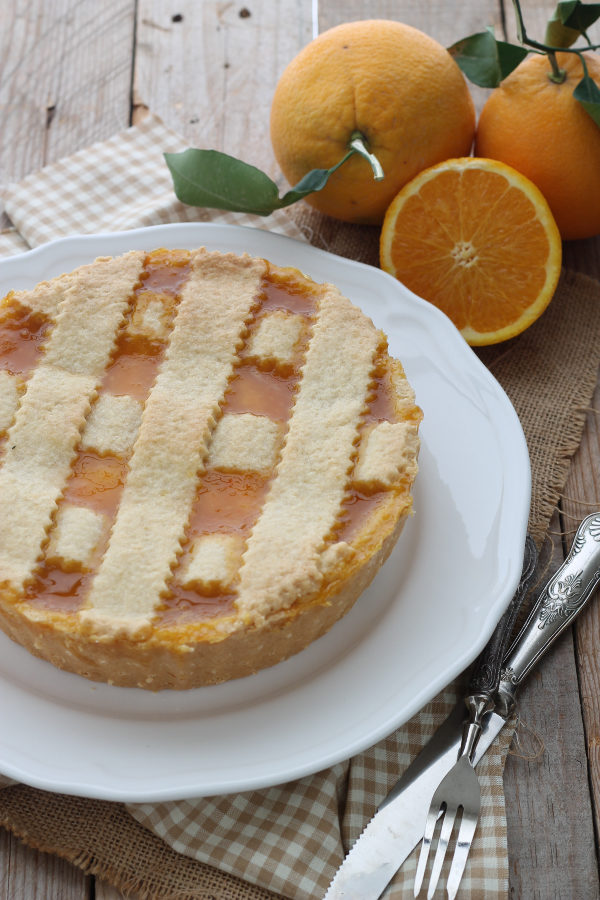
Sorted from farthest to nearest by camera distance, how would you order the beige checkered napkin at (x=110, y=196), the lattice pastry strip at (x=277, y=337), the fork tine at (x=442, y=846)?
the beige checkered napkin at (x=110, y=196) < the lattice pastry strip at (x=277, y=337) < the fork tine at (x=442, y=846)

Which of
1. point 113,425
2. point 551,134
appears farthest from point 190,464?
point 551,134

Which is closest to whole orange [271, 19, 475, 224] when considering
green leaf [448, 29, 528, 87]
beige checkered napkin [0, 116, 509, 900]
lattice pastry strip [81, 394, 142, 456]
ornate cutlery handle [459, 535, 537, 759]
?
green leaf [448, 29, 528, 87]

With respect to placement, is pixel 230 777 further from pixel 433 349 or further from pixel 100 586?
pixel 433 349

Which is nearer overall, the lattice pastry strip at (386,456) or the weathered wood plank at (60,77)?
the lattice pastry strip at (386,456)

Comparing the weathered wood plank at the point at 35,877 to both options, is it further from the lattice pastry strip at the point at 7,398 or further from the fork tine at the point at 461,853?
the lattice pastry strip at the point at 7,398

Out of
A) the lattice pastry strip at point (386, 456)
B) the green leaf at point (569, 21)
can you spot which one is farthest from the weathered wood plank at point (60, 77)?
the lattice pastry strip at point (386, 456)

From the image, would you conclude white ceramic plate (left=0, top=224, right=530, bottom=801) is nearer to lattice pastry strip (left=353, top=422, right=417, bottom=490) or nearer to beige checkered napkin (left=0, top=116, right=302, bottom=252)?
lattice pastry strip (left=353, top=422, right=417, bottom=490)
